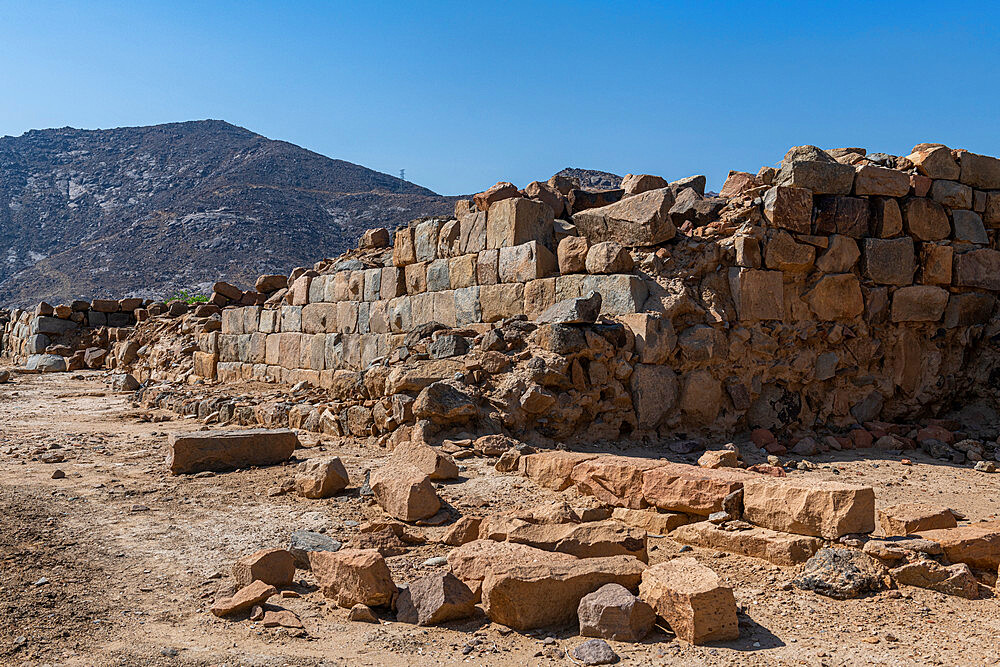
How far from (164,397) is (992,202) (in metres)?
11.5

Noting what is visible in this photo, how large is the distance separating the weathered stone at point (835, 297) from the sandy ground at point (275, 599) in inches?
81.4

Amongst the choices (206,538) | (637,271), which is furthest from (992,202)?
(206,538)

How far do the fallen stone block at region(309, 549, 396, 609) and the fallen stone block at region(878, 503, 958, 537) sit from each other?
274 centimetres

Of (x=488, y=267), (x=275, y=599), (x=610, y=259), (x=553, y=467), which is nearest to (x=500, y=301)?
(x=488, y=267)

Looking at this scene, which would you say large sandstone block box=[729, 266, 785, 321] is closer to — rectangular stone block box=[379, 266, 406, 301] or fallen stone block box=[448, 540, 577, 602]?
rectangular stone block box=[379, 266, 406, 301]

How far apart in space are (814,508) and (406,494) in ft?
Answer: 8.00

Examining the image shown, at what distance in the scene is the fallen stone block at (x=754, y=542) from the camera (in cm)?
389

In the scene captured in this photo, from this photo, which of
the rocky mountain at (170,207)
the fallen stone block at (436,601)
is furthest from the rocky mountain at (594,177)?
the rocky mountain at (170,207)

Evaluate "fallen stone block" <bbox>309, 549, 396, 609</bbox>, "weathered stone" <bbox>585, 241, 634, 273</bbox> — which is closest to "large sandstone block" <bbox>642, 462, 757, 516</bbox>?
"fallen stone block" <bbox>309, 549, 396, 609</bbox>

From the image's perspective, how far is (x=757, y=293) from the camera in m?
7.74

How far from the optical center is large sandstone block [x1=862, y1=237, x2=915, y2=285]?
8242mm

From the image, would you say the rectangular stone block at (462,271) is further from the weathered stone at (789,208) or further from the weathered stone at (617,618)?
the weathered stone at (617,618)

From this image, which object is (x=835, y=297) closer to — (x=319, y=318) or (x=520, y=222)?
(x=520, y=222)

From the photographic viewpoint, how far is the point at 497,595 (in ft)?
10.7
